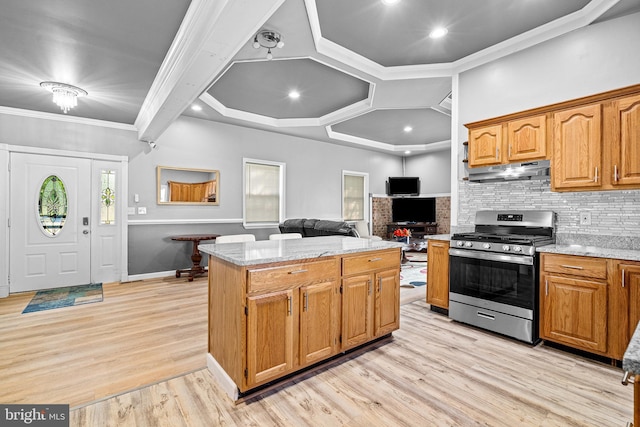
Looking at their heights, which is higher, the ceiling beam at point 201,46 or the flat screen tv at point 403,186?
the ceiling beam at point 201,46

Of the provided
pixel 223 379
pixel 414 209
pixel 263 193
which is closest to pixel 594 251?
pixel 223 379

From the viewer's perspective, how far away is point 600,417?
71.3 inches

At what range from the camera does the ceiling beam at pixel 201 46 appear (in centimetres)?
196

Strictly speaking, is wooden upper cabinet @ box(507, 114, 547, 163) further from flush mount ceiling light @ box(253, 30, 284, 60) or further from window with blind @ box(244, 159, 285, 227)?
window with blind @ box(244, 159, 285, 227)

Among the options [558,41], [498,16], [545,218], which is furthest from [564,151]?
[498,16]

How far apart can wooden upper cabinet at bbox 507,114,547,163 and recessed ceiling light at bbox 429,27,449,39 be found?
1.13 m

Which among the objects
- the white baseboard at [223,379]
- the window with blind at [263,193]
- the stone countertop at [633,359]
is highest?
the window with blind at [263,193]

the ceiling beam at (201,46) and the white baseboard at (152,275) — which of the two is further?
the white baseboard at (152,275)

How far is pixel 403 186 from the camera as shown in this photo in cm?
895

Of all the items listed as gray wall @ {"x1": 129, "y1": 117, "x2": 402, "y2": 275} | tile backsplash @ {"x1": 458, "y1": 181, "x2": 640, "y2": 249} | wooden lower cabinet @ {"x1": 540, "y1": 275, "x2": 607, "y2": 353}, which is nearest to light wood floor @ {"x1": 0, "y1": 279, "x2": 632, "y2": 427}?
wooden lower cabinet @ {"x1": 540, "y1": 275, "x2": 607, "y2": 353}

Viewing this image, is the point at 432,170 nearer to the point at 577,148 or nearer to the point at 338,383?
the point at 577,148

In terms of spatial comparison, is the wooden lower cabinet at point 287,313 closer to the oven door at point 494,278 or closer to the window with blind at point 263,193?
the oven door at point 494,278

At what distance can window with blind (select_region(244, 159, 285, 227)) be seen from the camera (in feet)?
20.6

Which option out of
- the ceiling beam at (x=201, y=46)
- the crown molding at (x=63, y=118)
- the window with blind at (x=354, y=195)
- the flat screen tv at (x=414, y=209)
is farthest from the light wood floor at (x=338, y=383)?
the flat screen tv at (x=414, y=209)
